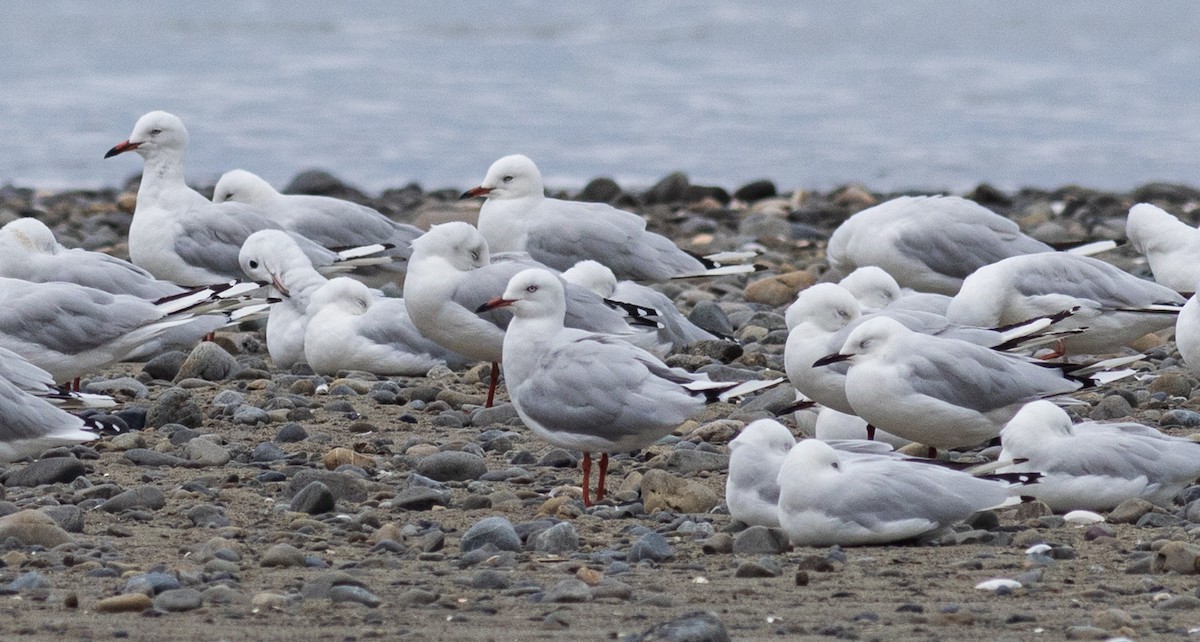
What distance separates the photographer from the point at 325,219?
10.5 m

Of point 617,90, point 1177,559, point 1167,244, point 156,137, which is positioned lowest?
point 1177,559

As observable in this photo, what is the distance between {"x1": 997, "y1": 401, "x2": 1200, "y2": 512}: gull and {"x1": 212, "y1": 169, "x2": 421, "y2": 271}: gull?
5189 mm

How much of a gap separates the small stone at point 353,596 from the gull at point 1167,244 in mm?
5740

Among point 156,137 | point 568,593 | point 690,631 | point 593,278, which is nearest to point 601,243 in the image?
point 593,278

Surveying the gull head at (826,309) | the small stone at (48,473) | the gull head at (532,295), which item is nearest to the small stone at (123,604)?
the small stone at (48,473)

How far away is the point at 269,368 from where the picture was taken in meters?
8.79

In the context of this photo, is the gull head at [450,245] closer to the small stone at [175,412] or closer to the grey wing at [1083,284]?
the small stone at [175,412]

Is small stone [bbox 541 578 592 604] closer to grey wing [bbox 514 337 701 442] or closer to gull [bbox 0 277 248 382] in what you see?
grey wing [bbox 514 337 701 442]

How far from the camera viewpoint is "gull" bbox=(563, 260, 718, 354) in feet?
27.7

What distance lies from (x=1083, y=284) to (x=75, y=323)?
4.62 m

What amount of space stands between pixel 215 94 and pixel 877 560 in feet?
77.1

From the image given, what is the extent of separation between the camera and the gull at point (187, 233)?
9898mm

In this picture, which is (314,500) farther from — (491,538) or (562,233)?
(562,233)

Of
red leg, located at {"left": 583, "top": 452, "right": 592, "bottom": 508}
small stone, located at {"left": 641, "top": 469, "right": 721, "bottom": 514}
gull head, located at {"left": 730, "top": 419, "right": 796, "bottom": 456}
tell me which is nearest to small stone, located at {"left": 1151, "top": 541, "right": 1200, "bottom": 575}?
gull head, located at {"left": 730, "top": 419, "right": 796, "bottom": 456}
